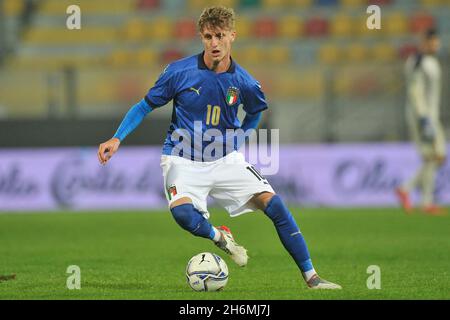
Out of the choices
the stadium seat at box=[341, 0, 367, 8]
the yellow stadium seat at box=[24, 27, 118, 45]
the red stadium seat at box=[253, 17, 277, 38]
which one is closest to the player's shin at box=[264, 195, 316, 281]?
the red stadium seat at box=[253, 17, 277, 38]

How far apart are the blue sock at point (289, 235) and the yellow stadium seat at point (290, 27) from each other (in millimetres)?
14034

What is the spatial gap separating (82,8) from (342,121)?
7192 mm

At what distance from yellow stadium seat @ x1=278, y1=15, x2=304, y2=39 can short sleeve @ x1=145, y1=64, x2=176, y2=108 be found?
13.8 meters

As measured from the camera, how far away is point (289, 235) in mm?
7102

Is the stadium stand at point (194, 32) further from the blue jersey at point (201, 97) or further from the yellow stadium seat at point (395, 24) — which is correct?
the blue jersey at point (201, 97)

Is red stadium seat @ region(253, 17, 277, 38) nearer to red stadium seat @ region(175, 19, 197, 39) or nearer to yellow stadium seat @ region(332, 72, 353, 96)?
red stadium seat @ region(175, 19, 197, 39)

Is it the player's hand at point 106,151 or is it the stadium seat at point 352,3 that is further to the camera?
the stadium seat at point 352,3

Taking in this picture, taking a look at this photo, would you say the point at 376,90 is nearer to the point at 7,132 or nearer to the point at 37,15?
the point at 7,132

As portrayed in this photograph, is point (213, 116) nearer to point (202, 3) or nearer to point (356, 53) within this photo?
point (356, 53)

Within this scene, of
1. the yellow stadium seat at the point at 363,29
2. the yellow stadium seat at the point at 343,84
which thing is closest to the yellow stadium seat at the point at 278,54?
the yellow stadium seat at the point at 363,29

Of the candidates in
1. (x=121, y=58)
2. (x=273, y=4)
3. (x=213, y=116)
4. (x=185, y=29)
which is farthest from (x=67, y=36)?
(x=213, y=116)

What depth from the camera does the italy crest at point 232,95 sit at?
7273mm

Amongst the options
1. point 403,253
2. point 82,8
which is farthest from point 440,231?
point 82,8

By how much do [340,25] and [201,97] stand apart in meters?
14.1
